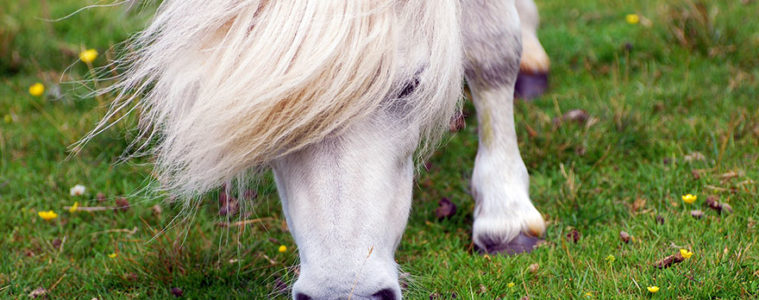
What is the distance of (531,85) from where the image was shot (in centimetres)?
438

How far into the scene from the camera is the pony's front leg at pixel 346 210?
2035mm

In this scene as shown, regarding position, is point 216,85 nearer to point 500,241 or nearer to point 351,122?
point 351,122

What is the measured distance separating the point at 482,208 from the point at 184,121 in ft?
4.55

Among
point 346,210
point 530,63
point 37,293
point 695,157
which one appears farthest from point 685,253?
point 37,293

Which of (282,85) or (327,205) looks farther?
(327,205)

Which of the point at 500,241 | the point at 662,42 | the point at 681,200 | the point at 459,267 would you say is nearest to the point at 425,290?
the point at 459,267

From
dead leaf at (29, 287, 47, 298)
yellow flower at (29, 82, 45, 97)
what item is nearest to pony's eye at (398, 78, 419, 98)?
dead leaf at (29, 287, 47, 298)

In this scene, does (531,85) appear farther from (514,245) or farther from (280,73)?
(280,73)

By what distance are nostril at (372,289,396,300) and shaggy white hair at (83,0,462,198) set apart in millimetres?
438

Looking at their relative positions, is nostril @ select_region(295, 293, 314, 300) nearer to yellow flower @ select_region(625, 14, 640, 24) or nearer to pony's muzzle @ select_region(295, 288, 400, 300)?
pony's muzzle @ select_region(295, 288, 400, 300)

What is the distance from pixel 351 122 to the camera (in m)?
2.08

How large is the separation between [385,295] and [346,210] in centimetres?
26

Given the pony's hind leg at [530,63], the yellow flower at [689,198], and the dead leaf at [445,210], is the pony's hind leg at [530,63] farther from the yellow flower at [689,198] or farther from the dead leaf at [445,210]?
the yellow flower at [689,198]

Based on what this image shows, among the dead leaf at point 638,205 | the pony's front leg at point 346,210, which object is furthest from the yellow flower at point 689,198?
the pony's front leg at point 346,210
